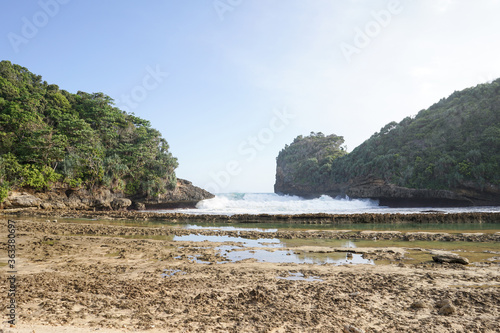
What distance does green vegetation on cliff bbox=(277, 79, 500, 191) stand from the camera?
35875 mm

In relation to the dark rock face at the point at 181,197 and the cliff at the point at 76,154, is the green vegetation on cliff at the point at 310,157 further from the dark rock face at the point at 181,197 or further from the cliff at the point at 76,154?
the cliff at the point at 76,154

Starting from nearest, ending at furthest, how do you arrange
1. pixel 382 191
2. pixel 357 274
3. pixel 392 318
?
pixel 392 318
pixel 357 274
pixel 382 191

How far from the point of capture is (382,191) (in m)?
46.1

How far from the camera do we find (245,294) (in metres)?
4.83

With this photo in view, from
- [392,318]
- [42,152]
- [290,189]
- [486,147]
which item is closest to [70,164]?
[42,152]

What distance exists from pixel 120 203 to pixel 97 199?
282 cm

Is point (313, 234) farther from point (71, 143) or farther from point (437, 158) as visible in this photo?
point (437, 158)

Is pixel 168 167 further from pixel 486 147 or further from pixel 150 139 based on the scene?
pixel 486 147

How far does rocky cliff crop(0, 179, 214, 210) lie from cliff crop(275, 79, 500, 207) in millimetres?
31839

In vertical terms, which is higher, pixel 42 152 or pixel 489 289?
pixel 42 152

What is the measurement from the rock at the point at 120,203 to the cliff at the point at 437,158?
4147 centimetres

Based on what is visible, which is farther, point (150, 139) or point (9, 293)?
Result: point (150, 139)

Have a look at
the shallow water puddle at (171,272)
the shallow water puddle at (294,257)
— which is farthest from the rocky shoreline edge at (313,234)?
the shallow water puddle at (171,272)

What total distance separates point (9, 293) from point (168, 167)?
127 feet
